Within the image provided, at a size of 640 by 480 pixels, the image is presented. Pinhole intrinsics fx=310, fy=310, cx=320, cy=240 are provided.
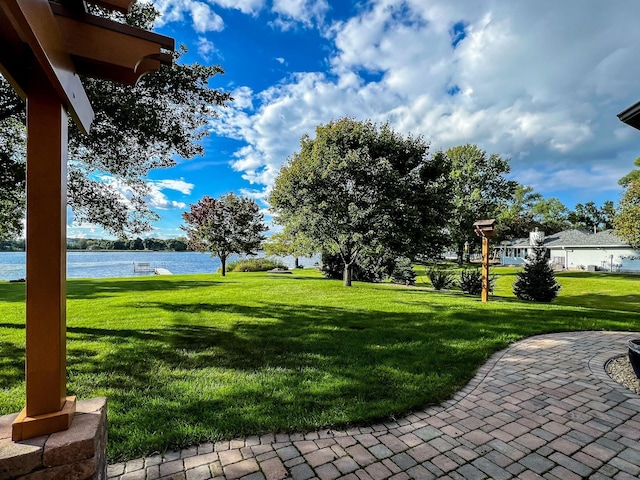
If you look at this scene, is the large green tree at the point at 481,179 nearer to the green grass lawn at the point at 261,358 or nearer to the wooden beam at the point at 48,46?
the green grass lawn at the point at 261,358

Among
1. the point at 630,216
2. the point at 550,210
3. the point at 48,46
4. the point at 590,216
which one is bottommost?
the point at 48,46

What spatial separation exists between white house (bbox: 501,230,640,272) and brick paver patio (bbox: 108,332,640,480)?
29572 mm

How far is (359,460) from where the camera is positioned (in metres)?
2.22

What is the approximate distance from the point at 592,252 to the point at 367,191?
30474 mm

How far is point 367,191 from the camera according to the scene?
11016 millimetres

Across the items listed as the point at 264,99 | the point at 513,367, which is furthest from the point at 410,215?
the point at 513,367

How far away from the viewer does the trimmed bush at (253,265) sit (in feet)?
76.0

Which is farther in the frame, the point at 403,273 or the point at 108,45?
the point at 403,273

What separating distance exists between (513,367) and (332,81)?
9688mm

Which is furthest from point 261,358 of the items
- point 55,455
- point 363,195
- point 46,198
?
point 363,195

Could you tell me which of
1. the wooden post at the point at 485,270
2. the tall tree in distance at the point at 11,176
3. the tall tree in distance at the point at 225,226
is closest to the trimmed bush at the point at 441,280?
the wooden post at the point at 485,270

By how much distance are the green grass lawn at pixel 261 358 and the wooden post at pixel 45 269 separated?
904 millimetres

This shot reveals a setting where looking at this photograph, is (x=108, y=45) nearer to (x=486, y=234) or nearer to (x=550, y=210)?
(x=486, y=234)

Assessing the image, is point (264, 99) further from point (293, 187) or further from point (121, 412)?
point (121, 412)
